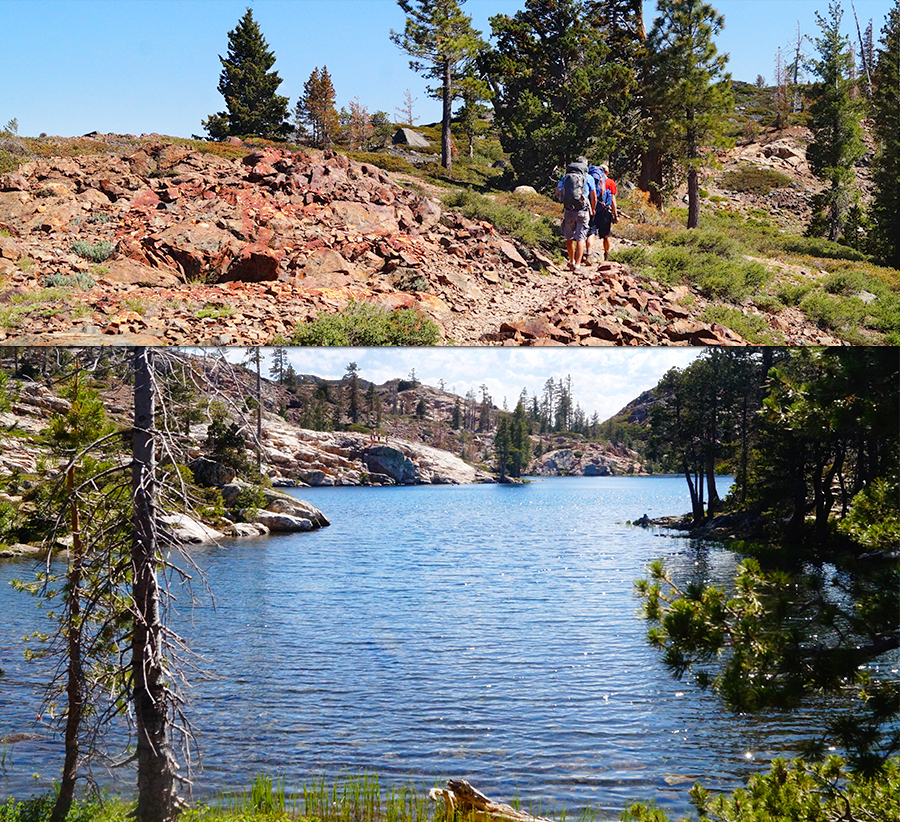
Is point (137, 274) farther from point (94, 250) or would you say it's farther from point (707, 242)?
point (707, 242)

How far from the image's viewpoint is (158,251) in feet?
55.5

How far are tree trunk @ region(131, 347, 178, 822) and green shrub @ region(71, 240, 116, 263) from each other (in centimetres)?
1017

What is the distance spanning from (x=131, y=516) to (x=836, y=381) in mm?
6430

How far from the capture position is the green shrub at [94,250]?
16.5 meters

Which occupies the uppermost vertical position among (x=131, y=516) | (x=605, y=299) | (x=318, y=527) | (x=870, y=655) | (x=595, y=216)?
(x=595, y=216)

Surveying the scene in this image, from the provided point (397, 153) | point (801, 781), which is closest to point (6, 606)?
point (801, 781)

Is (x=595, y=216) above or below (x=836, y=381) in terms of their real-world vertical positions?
above

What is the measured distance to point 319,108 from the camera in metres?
47.8

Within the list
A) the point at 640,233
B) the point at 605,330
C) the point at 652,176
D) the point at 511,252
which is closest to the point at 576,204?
the point at 511,252

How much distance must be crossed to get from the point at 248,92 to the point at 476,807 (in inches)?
1525

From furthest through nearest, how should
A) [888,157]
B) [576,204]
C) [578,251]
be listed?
1. [888,157]
2. [578,251]
3. [576,204]

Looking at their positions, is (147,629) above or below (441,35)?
below

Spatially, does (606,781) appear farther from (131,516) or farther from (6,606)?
(6,606)

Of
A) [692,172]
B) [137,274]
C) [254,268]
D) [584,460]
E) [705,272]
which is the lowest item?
[584,460]
